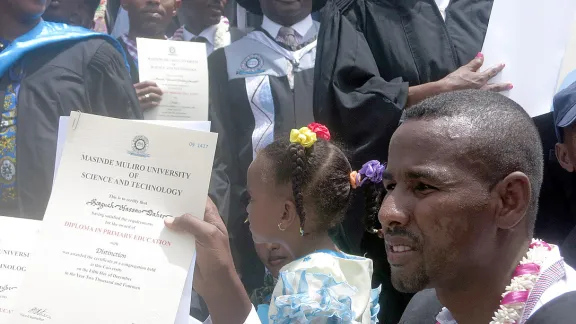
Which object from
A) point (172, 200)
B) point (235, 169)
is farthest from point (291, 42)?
point (172, 200)

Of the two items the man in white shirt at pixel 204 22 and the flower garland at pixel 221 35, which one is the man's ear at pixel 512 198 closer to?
the flower garland at pixel 221 35

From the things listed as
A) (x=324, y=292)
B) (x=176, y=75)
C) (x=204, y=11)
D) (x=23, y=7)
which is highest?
(x=23, y=7)

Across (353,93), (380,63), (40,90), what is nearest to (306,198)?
(353,93)

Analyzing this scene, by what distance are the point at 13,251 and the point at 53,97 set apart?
4.43 feet

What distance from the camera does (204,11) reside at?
5.45m

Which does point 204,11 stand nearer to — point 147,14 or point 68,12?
point 147,14

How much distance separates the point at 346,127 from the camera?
3.57 metres

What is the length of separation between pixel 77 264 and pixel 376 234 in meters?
1.73

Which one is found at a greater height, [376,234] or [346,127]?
[346,127]

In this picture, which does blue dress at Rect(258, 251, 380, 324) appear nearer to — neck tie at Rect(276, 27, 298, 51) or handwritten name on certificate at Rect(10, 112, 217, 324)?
handwritten name on certificate at Rect(10, 112, 217, 324)

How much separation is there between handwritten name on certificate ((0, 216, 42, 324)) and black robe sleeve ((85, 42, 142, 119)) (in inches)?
51.7

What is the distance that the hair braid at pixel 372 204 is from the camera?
3365 mm

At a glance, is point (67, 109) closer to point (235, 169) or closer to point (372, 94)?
point (235, 169)
